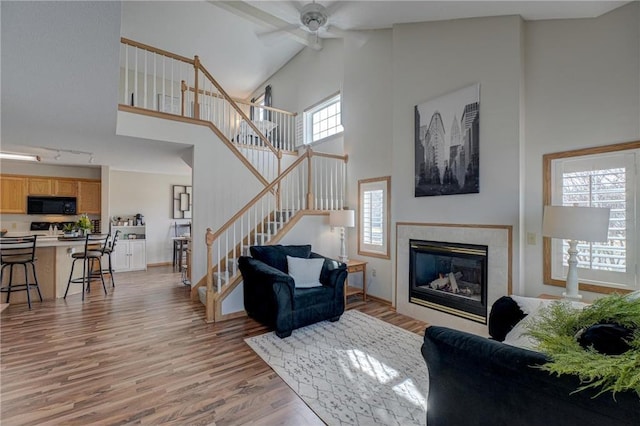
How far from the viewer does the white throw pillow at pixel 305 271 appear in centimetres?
366

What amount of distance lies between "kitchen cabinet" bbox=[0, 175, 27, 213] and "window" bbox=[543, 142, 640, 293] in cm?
934

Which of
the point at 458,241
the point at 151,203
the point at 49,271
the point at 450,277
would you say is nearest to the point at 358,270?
the point at 450,277

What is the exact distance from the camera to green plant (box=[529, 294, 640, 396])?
90 centimetres

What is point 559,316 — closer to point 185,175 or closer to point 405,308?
point 405,308

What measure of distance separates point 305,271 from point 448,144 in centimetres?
239

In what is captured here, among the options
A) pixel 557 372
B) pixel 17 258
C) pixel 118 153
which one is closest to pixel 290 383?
pixel 557 372

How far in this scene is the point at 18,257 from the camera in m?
4.29

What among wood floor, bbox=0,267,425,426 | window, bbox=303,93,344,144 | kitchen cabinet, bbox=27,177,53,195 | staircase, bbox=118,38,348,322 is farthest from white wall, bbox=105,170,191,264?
window, bbox=303,93,344,144

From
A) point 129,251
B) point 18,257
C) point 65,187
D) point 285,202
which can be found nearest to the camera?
point 18,257

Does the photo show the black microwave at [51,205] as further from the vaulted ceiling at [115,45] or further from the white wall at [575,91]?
the white wall at [575,91]

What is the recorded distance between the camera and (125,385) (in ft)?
7.68

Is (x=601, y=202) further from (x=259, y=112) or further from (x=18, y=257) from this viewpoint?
(x=259, y=112)

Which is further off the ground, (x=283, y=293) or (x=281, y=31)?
(x=281, y=31)

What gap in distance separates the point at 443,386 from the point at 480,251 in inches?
90.5
